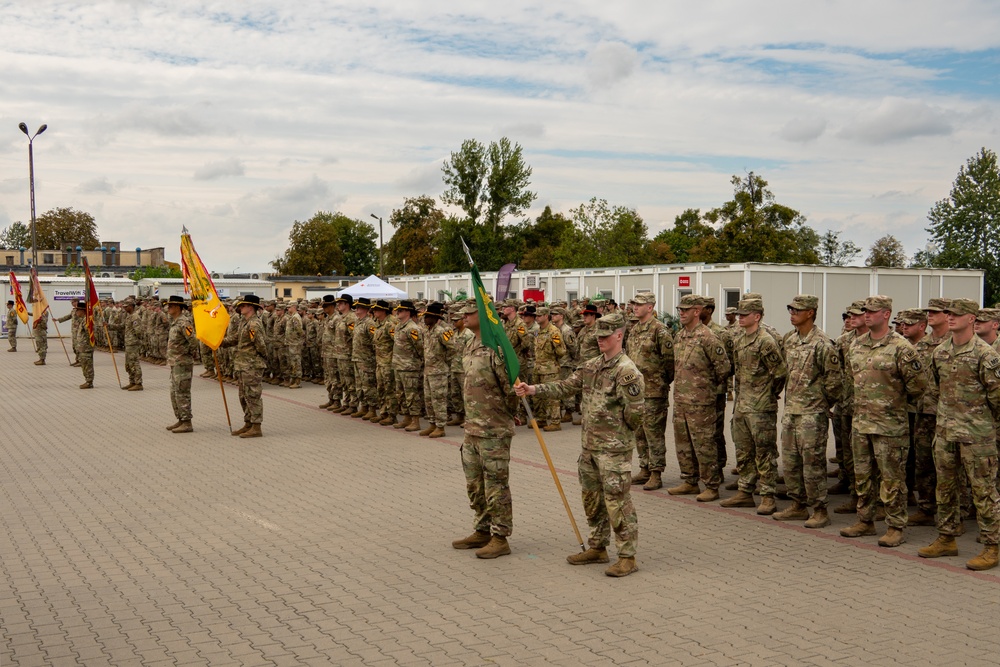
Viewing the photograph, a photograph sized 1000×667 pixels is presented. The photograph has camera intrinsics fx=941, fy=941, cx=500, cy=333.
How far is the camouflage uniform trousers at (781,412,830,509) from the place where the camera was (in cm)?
895

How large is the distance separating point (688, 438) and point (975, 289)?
31027 mm

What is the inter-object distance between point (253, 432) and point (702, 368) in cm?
818

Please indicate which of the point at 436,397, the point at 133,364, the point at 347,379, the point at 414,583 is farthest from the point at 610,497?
the point at 133,364

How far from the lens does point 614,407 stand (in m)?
7.53

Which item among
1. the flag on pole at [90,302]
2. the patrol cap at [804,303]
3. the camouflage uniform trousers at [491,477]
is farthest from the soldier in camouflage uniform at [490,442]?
the flag on pole at [90,302]

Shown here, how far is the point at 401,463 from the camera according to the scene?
1280cm

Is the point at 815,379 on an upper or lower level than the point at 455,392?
upper

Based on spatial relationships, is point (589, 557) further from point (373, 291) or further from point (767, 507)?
point (373, 291)

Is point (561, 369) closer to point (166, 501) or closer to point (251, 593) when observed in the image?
point (166, 501)

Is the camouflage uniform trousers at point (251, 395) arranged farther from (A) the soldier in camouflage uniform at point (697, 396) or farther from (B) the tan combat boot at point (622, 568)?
(B) the tan combat boot at point (622, 568)

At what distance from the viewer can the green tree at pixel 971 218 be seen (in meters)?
65.1

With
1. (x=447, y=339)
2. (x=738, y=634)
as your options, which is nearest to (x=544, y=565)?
(x=738, y=634)

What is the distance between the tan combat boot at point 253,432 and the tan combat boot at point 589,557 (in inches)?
343

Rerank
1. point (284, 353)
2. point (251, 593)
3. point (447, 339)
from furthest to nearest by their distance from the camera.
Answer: point (284, 353) < point (447, 339) < point (251, 593)
